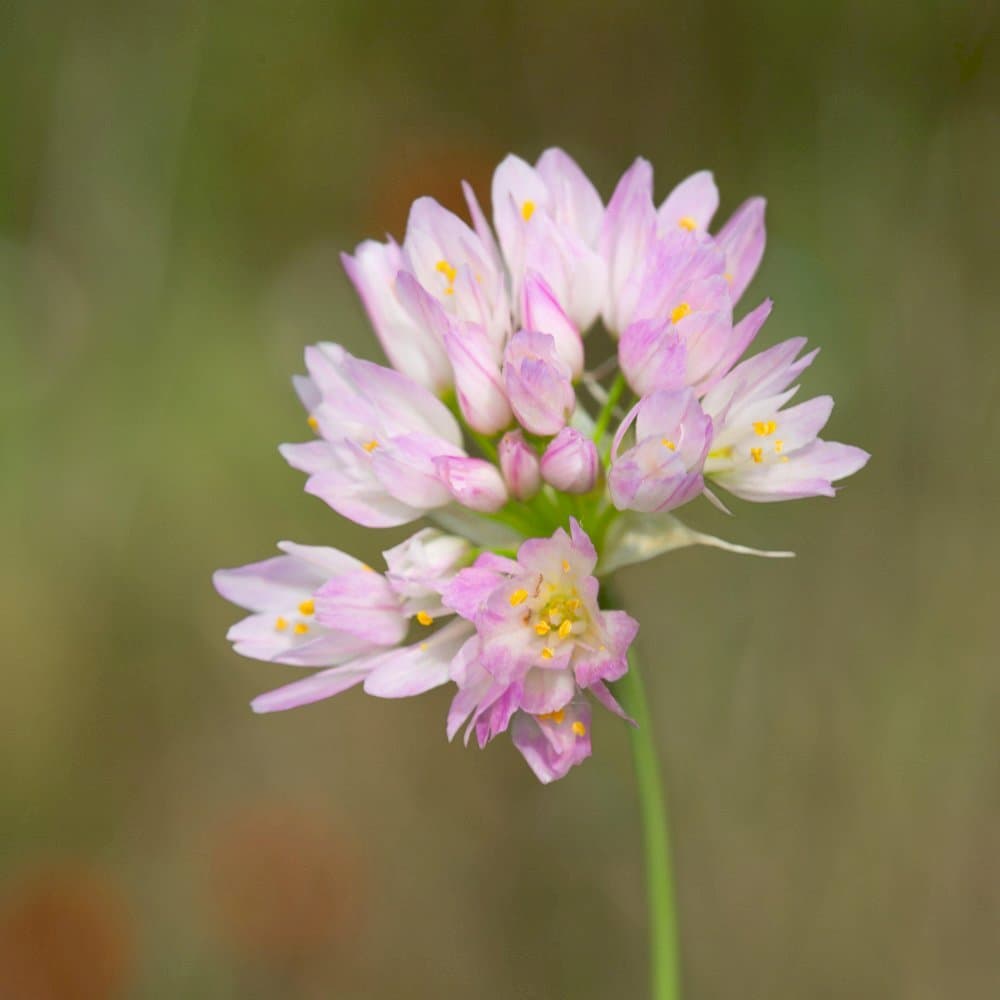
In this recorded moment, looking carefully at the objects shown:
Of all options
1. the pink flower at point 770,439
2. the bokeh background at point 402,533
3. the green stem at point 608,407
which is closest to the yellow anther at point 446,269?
the green stem at point 608,407

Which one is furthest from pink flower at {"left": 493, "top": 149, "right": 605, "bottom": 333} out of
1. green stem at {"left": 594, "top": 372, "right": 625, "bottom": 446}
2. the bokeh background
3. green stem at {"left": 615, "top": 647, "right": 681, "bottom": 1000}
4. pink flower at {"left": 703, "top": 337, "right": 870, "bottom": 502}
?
the bokeh background

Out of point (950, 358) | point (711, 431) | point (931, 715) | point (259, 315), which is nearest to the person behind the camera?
point (711, 431)

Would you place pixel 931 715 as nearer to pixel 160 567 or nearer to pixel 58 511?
pixel 160 567

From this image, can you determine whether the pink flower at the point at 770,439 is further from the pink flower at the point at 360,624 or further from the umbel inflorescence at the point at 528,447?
the pink flower at the point at 360,624

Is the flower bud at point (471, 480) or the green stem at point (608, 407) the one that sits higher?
the green stem at point (608, 407)

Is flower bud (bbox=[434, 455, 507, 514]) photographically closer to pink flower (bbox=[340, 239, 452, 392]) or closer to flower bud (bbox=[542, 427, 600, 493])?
flower bud (bbox=[542, 427, 600, 493])

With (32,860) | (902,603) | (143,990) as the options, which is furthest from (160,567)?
(902,603)

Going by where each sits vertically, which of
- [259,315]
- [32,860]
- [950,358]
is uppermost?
[259,315]

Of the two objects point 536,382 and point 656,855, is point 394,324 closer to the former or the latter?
point 536,382
